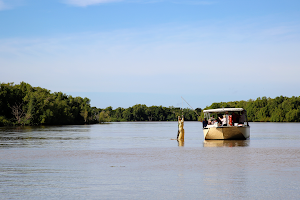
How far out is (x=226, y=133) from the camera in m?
36.0

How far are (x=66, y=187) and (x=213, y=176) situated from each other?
218 inches

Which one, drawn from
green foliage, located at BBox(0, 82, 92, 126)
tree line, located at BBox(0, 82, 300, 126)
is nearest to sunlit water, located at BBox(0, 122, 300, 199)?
tree line, located at BBox(0, 82, 300, 126)

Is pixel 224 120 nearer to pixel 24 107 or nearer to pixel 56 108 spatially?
pixel 24 107

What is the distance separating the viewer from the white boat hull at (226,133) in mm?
35562

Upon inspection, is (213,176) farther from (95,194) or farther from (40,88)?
(40,88)

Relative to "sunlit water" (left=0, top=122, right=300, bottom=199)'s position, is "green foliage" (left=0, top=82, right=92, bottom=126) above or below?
above

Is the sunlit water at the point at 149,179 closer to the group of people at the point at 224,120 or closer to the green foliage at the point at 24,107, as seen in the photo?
the group of people at the point at 224,120

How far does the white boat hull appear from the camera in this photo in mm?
35562

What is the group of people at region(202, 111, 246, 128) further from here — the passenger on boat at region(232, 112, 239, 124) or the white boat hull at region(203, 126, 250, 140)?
the white boat hull at region(203, 126, 250, 140)

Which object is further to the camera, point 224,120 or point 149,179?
point 224,120

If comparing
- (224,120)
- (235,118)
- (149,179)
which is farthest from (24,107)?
(149,179)

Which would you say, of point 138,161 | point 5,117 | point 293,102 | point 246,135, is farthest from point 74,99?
point 138,161

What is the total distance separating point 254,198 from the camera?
10320 millimetres

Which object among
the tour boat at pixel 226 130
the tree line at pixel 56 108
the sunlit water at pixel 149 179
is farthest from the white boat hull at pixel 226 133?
the sunlit water at pixel 149 179
